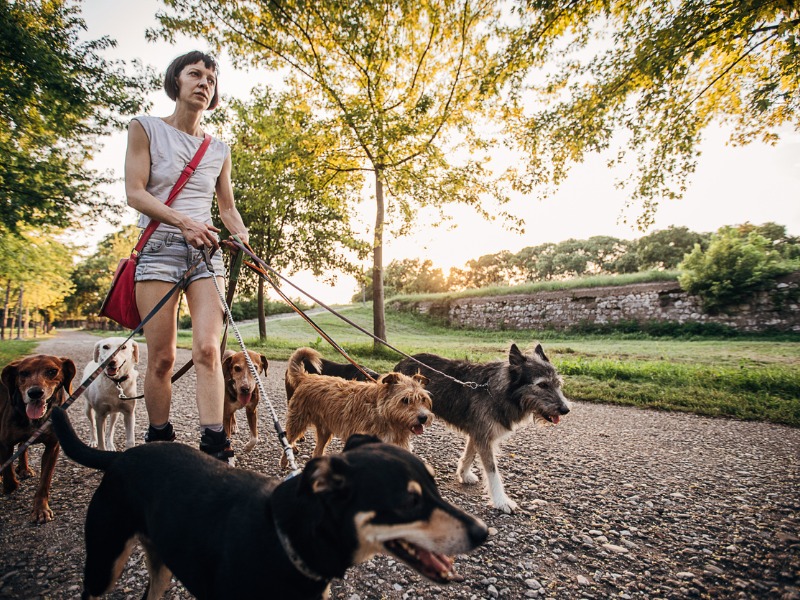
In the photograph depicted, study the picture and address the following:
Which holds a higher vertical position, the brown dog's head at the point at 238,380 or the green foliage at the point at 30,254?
the green foliage at the point at 30,254

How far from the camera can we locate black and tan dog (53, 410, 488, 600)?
1.32m

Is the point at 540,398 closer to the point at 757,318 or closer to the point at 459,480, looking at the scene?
the point at 459,480

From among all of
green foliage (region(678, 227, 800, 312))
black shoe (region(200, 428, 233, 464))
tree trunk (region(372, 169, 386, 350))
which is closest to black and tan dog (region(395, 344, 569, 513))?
black shoe (region(200, 428, 233, 464))

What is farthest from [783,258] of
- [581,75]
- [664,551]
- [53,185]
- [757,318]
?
[53,185]

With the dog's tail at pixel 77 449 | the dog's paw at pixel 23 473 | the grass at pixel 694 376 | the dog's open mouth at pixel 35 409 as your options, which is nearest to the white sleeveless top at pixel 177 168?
the dog's tail at pixel 77 449

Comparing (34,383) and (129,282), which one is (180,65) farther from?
(34,383)

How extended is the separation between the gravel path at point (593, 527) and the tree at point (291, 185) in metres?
9.64

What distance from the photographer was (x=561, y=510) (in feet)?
10.5

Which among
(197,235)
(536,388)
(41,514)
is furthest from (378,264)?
(41,514)

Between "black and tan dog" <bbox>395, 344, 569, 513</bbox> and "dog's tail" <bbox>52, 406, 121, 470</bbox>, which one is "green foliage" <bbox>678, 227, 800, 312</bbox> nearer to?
"black and tan dog" <bbox>395, 344, 569, 513</bbox>

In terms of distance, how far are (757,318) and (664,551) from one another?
19.2m

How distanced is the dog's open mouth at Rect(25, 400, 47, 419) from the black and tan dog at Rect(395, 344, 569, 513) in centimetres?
377

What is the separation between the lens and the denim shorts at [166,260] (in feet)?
8.35

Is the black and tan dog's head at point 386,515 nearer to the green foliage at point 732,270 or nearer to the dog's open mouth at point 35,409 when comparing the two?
the dog's open mouth at point 35,409
